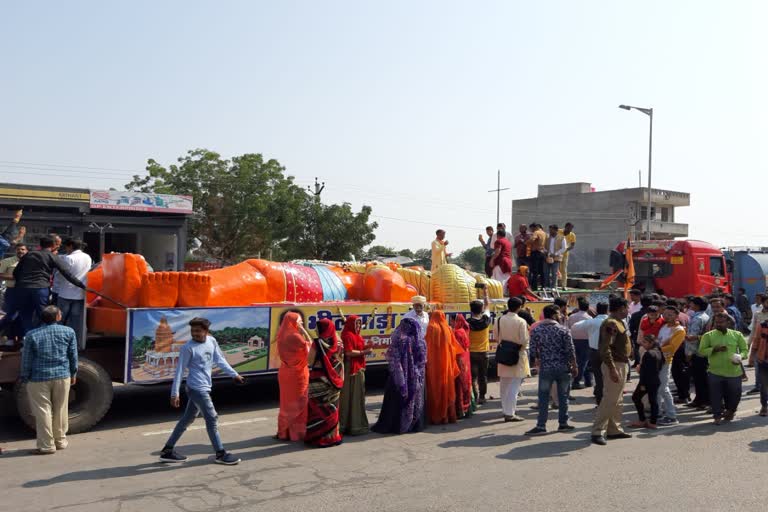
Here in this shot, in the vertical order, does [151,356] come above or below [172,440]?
above

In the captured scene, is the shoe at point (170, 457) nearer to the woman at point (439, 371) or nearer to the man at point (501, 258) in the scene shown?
the woman at point (439, 371)

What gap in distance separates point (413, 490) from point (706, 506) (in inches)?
90.5


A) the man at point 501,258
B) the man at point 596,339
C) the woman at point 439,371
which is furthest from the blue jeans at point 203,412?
the man at point 501,258

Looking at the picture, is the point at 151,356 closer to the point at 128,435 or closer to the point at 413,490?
the point at 128,435

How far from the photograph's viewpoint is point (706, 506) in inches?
217

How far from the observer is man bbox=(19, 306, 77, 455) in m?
6.90

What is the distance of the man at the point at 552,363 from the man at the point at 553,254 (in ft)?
21.2

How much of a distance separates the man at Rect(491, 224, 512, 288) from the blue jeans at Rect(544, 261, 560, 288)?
1079mm

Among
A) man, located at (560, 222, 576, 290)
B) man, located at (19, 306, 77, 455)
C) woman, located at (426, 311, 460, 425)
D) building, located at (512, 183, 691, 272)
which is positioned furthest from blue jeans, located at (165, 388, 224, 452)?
building, located at (512, 183, 691, 272)

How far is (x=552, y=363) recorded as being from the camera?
26.8 ft

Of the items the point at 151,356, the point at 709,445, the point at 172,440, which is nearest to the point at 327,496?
the point at 172,440

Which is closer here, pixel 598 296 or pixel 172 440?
pixel 172 440

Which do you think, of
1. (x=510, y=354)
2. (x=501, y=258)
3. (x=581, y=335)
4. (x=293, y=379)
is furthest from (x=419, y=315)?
(x=501, y=258)

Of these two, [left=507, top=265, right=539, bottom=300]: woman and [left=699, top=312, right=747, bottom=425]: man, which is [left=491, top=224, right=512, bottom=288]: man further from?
[left=699, top=312, right=747, bottom=425]: man
